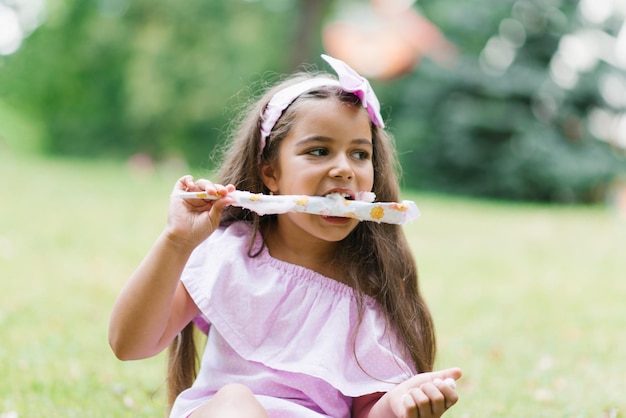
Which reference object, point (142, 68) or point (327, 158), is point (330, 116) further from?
point (142, 68)

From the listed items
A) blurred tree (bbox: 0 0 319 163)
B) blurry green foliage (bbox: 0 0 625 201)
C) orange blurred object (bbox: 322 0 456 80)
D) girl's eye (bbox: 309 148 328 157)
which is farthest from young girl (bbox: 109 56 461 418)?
blurred tree (bbox: 0 0 319 163)

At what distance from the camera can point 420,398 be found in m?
1.74

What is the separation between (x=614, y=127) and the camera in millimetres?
14141

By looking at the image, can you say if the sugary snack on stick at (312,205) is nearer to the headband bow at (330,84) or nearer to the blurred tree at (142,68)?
the headband bow at (330,84)

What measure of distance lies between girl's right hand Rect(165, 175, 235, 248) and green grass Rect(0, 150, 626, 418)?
0.94 m

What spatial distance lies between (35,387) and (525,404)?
6.05ft

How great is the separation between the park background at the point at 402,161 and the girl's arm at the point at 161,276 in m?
0.70

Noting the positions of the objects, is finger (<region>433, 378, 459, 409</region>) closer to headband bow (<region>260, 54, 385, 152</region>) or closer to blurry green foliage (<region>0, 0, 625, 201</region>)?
headband bow (<region>260, 54, 385, 152</region>)

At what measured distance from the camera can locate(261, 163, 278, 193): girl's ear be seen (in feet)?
7.07

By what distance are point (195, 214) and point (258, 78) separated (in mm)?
9777

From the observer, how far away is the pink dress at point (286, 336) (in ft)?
6.53

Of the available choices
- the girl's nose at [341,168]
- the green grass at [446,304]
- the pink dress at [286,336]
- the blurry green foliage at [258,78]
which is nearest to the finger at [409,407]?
the pink dress at [286,336]

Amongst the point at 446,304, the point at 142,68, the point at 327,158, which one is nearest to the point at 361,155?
the point at 327,158

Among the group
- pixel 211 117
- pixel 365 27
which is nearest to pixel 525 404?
pixel 365 27
